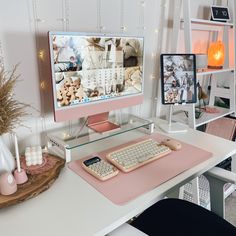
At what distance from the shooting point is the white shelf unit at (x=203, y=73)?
150cm

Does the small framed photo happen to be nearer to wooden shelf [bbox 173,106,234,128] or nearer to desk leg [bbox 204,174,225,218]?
wooden shelf [bbox 173,106,234,128]

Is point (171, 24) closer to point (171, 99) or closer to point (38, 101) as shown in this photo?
point (171, 99)

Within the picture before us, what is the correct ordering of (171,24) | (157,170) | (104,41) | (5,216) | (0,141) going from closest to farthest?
(5,216)
(0,141)
(157,170)
(104,41)
(171,24)

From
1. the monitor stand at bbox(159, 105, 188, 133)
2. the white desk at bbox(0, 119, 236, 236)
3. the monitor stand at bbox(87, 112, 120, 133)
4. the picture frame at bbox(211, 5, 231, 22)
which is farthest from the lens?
the picture frame at bbox(211, 5, 231, 22)

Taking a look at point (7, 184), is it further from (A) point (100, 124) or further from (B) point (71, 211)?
(A) point (100, 124)

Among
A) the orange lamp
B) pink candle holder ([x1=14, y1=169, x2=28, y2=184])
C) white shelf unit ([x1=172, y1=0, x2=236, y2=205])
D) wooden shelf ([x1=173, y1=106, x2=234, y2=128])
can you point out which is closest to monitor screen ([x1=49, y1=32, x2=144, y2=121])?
pink candle holder ([x1=14, y1=169, x2=28, y2=184])

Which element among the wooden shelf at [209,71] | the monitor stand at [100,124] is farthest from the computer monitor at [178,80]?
the monitor stand at [100,124]

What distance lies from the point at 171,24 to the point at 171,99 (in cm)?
56

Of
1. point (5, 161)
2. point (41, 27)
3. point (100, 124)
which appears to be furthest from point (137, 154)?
point (41, 27)

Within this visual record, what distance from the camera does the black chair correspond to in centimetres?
99

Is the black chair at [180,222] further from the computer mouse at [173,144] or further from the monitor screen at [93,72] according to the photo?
the monitor screen at [93,72]

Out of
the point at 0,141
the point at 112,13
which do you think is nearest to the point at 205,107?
the point at 112,13

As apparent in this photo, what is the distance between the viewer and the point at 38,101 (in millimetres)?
1195

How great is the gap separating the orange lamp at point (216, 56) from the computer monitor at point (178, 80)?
437mm
